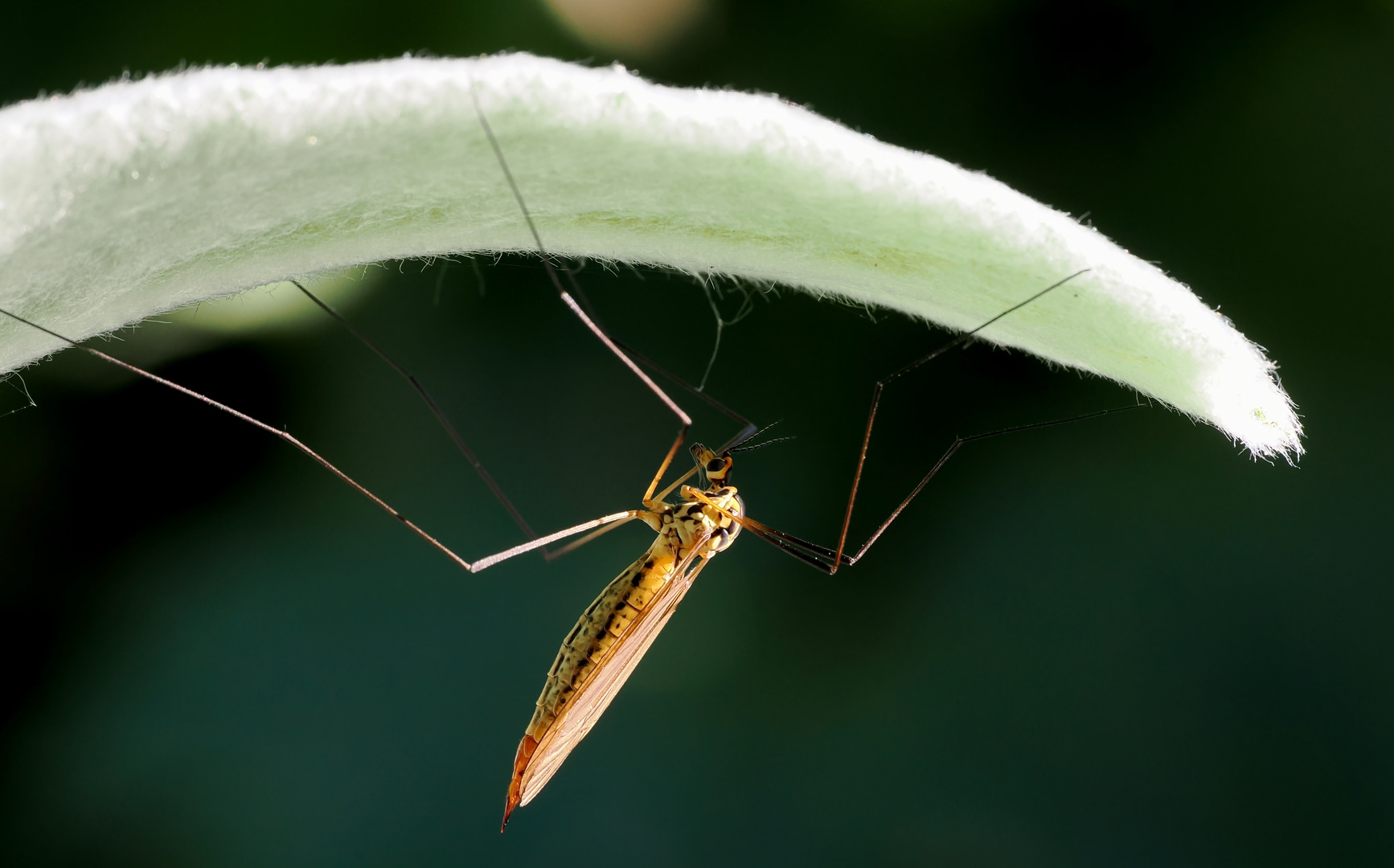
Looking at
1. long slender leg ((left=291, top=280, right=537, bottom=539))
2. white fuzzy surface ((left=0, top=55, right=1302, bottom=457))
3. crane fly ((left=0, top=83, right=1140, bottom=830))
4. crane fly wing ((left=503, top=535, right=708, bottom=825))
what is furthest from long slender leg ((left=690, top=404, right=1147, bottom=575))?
white fuzzy surface ((left=0, top=55, right=1302, bottom=457))

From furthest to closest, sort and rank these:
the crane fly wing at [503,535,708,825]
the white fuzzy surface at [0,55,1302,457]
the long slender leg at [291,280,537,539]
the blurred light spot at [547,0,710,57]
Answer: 1. the blurred light spot at [547,0,710,57]
2. the crane fly wing at [503,535,708,825]
3. the long slender leg at [291,280,537,539]
4. the white fuzzy surface at [0,55,1302,457]

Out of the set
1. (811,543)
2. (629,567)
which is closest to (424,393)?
(629,567)

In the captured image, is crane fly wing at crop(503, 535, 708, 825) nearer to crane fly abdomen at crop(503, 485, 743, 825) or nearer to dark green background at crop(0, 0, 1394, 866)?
crane fly abdomen at crop(503, 485, 743, 825)

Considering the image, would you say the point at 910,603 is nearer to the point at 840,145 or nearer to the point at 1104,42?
the point at 1104,42

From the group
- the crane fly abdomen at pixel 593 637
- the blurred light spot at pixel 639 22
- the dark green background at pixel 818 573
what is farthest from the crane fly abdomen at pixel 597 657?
the blurred light spot at pixel 639 22

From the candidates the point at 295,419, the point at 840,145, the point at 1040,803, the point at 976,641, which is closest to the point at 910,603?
the point at 976,641

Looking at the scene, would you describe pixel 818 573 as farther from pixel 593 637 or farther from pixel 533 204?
pixel 533 204
